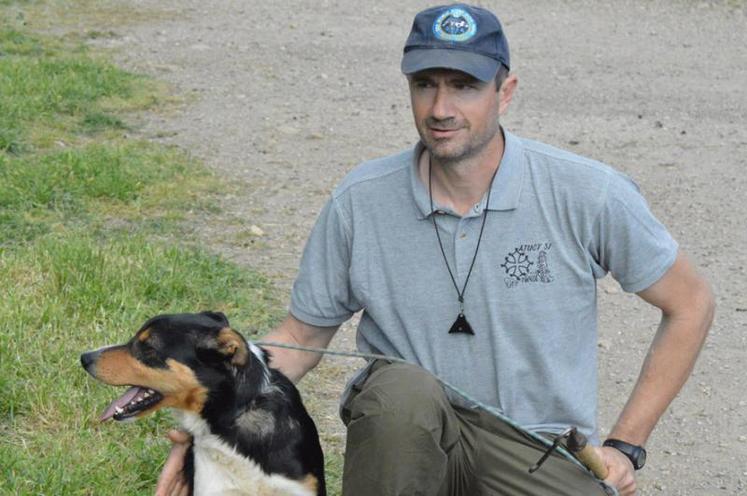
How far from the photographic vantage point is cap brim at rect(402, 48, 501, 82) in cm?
368

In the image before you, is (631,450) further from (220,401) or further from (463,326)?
(220,401)

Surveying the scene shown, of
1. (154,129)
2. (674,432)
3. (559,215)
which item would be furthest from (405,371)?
(154,129)

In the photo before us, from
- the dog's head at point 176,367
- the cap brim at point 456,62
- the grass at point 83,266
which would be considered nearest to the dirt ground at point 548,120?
the grass at point 83,266

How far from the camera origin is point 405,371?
3480 mm

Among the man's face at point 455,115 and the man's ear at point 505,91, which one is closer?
the man's face at point 455,115

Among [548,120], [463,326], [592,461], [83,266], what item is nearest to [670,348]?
[592,461]

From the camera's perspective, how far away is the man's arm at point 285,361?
12.9 feet

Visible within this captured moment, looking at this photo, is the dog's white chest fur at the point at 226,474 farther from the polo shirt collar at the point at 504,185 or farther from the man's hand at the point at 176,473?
the polo shirt collar at the point at 504,185

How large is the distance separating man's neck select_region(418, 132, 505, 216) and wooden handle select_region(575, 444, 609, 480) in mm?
792

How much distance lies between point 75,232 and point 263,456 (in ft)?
10.2

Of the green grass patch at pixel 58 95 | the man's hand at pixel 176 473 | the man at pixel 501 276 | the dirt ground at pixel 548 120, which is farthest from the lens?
the green grass patch at pixel 58 95

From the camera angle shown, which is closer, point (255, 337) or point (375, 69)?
point (255, 337)

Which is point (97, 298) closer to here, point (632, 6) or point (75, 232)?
point (75, 232)

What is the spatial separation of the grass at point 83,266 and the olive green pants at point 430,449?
1192mm
